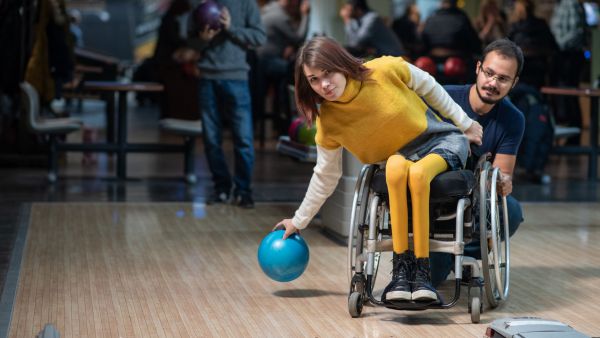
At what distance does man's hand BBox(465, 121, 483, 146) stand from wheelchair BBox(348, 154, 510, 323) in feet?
0.37

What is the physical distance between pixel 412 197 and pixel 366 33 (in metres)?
6.95

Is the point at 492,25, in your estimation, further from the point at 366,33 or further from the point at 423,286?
the point at 423,286

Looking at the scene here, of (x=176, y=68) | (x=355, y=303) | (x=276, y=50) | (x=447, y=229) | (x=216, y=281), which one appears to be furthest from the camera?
(x=176, y=68)

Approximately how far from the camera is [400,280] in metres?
4.33

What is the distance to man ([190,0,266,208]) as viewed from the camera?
24.8 feet

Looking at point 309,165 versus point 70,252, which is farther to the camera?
point 309,165

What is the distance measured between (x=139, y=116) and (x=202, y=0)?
10.8 m

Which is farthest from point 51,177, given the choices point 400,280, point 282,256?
point 400,280

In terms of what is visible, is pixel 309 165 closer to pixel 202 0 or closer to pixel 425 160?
pixel 202 0

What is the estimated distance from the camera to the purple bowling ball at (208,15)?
293 inches

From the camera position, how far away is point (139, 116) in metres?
18.2

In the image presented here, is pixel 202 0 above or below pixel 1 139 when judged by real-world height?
above

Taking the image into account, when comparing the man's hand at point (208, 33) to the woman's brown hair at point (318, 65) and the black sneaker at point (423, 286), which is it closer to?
the woman's brown hair at point (318, 65)

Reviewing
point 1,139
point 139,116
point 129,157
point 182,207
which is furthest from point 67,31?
point 139,116
